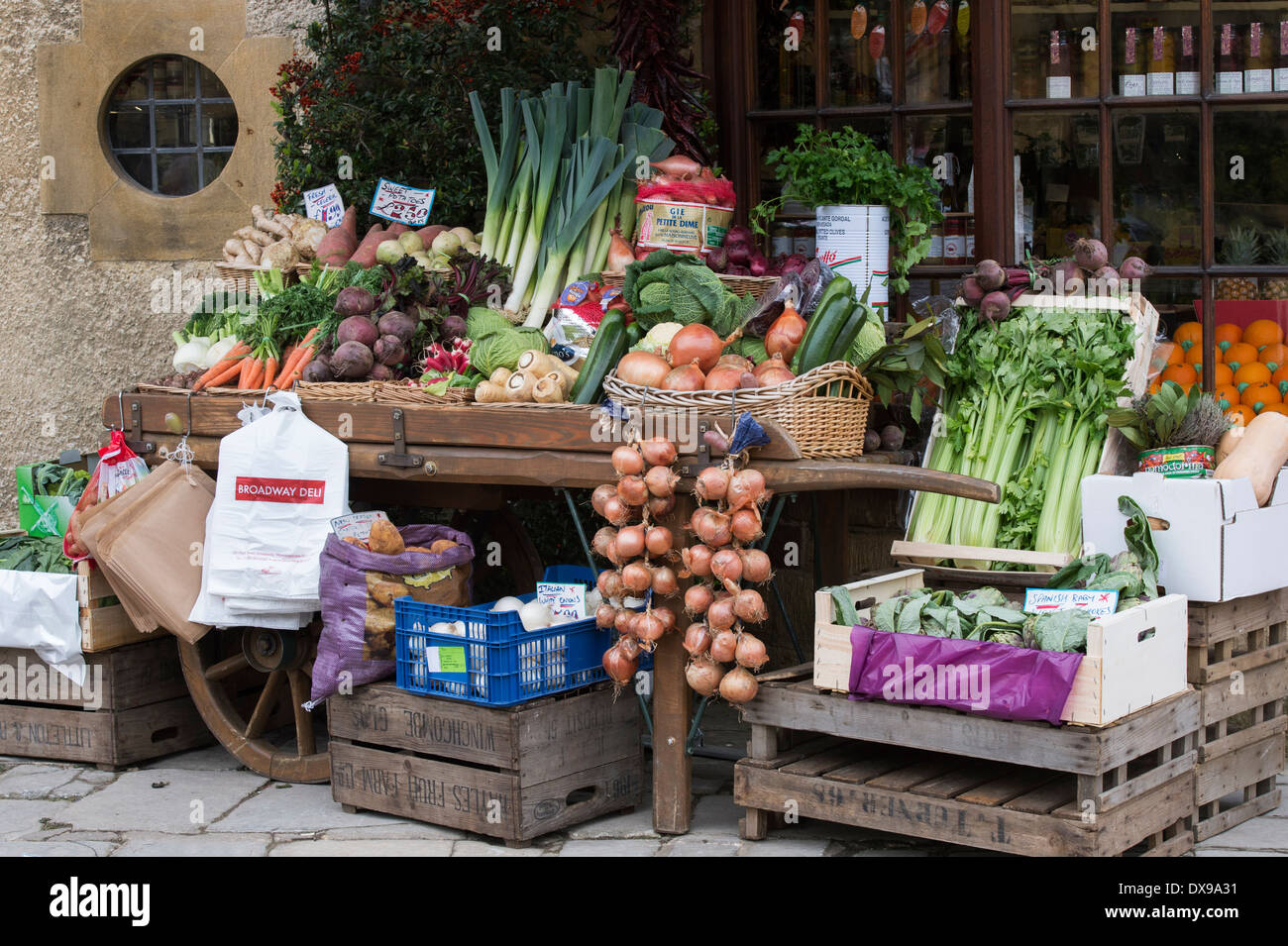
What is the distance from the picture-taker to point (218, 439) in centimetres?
554

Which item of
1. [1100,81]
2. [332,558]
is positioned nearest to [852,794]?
[332,558]

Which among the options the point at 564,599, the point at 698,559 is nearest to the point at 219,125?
the point at 564,599

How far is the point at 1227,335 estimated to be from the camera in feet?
19.0

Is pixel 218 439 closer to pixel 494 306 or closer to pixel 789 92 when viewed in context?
pixel 494 306

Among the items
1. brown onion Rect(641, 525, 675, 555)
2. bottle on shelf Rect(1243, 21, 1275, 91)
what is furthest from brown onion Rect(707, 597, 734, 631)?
bottle on shelf Rect(1243, 21, 1275, 91)

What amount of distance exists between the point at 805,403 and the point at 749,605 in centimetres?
67

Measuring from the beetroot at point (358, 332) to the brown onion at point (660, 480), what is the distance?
1.48m

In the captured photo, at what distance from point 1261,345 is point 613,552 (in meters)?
2.92

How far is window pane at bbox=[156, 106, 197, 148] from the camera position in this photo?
7.30 meters

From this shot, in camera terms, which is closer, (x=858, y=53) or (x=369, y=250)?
(x=369, y=250)

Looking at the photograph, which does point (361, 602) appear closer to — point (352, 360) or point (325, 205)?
point (352, 360)

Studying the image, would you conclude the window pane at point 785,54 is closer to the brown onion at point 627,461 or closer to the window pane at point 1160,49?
the window pane at point 1160,49

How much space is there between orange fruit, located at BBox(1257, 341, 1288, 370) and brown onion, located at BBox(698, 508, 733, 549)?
270 cm

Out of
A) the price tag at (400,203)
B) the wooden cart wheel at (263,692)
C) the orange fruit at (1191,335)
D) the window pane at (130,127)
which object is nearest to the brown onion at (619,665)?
the wooden cart wheel at (263,692)
